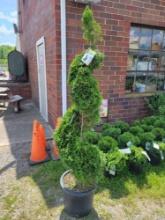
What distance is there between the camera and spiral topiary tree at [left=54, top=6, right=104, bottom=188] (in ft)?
5.99

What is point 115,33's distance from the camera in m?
3.67

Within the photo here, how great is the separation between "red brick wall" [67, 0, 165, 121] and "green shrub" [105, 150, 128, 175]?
4.80ft

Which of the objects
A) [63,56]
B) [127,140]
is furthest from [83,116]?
[63,56]

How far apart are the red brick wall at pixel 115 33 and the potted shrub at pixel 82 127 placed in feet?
5.27

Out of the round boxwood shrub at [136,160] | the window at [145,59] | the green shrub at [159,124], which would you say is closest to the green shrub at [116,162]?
the round boxwood shrub at [136,160]

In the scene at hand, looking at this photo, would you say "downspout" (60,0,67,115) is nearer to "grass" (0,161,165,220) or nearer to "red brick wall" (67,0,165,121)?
"red brick wall" (67,0,165,121)

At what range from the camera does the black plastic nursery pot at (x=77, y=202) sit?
203cm

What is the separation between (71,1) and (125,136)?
233cm

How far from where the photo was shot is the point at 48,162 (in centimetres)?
318

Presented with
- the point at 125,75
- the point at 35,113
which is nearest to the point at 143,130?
the point at 125,75

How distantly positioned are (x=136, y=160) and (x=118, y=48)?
2.14 meters

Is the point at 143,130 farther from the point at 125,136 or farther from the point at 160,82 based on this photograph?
the point at 160,82

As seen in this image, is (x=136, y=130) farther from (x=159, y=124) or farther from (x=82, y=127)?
(x=82, y=127)

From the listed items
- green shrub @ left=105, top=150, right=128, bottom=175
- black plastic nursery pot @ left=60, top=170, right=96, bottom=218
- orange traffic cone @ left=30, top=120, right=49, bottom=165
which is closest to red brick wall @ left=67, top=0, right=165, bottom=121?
orange traffic cone @ left=30, top=120, right=49, bottom=165
